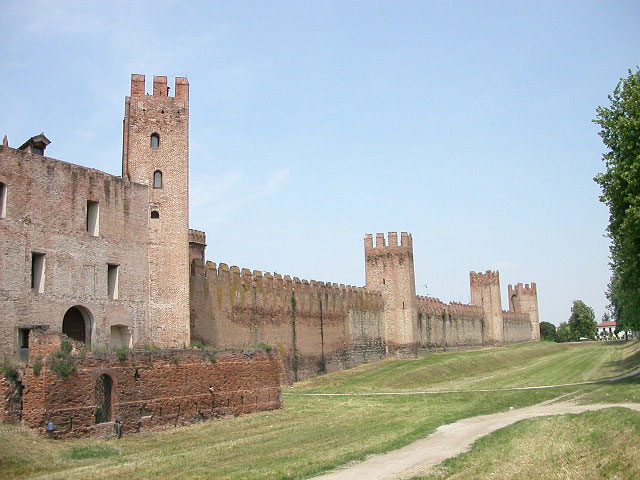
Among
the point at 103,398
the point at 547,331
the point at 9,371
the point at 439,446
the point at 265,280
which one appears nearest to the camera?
the point at 439,446

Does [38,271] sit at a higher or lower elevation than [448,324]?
higher

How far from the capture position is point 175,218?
29141mm

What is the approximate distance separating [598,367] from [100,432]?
3546cm

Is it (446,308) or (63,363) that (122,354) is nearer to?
(63,363)

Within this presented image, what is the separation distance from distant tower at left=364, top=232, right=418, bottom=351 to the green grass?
127ft

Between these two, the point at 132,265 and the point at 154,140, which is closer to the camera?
the point at 132,265

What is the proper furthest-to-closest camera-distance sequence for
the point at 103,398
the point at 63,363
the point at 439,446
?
the point at 103,398, the point at 63,363, the point at 439,446

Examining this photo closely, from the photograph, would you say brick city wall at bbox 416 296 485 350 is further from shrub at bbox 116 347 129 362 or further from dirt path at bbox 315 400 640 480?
shrub at bbox 116 347 129 362

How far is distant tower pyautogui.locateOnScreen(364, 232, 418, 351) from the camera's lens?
56.3 meters

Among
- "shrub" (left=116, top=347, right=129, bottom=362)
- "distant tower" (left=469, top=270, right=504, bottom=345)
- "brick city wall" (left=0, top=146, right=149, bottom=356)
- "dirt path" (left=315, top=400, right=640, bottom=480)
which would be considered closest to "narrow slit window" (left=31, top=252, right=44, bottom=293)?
"brick city wall" (left=0, top=146, right=149, bottom=356)

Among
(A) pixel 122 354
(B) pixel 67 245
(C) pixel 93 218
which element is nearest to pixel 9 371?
(A) pixel 122 354

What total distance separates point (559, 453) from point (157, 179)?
66.3 feet

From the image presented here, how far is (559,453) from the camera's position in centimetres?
1392

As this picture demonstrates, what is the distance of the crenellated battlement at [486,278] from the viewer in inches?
3329
